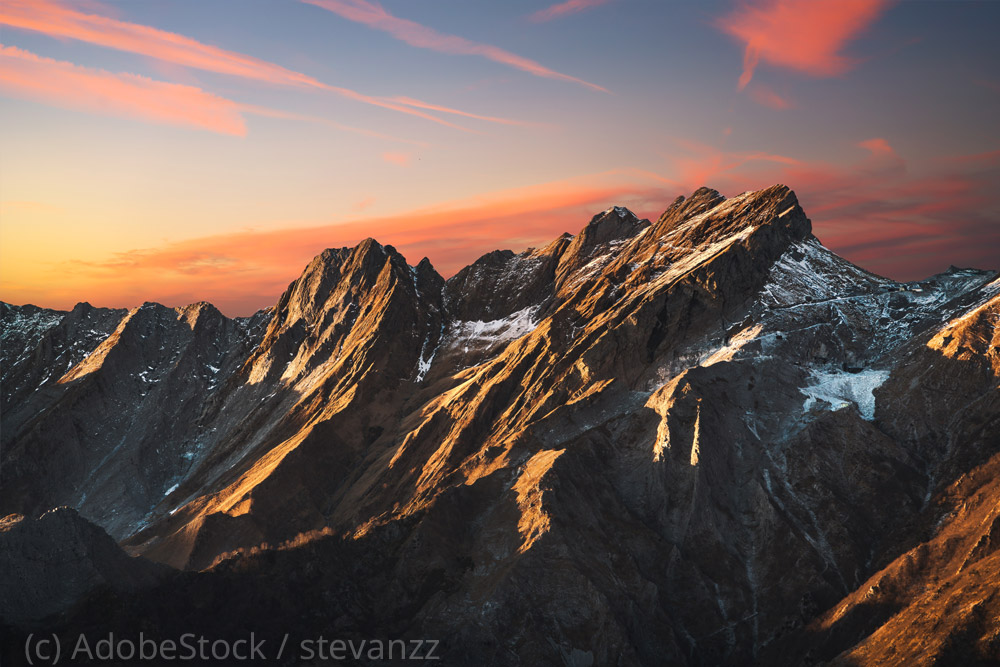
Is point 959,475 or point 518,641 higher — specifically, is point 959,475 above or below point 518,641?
above

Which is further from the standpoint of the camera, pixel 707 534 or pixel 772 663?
pixel 707 534

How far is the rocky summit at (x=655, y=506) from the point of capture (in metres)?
101

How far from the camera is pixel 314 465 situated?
16712cm

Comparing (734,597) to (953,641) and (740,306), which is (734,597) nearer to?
(953,641)

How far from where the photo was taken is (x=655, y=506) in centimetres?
12519

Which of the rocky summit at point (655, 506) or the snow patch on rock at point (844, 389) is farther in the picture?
the snow patch on rock at point (844, 389)

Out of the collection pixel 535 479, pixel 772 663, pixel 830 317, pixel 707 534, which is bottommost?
pixel 772 663

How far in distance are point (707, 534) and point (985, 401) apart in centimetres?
4181

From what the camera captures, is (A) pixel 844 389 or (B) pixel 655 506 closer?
(B) pixel 655 506

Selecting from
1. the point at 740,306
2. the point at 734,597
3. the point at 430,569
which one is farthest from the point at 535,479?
the point at 740,306

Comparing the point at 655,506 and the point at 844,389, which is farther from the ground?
the point at 844,389

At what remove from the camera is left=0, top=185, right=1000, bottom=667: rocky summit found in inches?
3979

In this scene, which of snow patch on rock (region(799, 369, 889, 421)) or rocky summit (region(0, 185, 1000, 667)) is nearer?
rocky summit (region(0, 185, 1000, 667))

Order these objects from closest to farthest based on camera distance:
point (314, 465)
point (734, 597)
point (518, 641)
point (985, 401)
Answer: point (518, 641) < point (734, 597) < point (985, 401) < point (314, 465)
